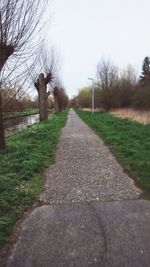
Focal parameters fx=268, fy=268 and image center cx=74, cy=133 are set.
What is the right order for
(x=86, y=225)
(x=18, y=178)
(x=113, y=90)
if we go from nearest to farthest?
1. (x=86, y=225)
2. (x=18, y=178)
3. (x=113, y=90)

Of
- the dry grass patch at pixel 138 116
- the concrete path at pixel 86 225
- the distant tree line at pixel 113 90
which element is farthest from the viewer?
the distant tree line at pixel 113 90

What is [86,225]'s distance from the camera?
12.7 ft

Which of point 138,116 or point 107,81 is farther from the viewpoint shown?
point 107,81

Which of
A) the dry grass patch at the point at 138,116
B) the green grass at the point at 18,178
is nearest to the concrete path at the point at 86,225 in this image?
the green grass at the point at 18,178

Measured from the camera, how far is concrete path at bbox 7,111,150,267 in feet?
10.1

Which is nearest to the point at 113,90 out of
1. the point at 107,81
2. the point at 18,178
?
the point at 107,81

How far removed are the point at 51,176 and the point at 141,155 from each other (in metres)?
3.13

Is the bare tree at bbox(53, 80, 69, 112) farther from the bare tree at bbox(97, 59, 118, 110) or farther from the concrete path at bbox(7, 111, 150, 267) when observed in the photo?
the concrete path at bbox(7, 111, 150, 267)

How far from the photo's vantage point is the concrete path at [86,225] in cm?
307

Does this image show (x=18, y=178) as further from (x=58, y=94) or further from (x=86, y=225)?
(x=58, y=94)

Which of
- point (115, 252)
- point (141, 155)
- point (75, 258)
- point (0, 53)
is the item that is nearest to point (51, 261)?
point (75, 258)

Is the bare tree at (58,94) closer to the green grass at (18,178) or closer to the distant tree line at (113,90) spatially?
the distant tree line at (113,90)

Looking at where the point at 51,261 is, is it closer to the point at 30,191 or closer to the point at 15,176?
the point at 30,191

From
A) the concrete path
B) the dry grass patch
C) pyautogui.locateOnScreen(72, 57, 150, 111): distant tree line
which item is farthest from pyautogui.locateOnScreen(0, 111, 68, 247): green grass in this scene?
pyautogui.locateOnScreen(72, 57, 150, 111): distant tree line
